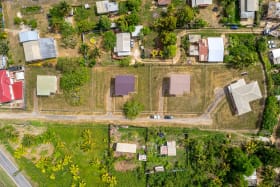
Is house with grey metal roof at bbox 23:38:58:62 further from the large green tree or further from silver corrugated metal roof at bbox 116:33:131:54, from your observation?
the large green tree

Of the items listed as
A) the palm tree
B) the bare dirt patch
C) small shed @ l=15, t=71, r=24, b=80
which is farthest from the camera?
the bare dirt patch

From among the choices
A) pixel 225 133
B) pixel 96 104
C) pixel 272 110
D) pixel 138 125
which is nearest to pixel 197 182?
pixel 225 133

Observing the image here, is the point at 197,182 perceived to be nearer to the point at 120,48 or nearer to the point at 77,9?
the point at 120,48

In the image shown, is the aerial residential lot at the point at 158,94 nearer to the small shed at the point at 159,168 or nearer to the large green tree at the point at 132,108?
the large green tree at the point at 132,108

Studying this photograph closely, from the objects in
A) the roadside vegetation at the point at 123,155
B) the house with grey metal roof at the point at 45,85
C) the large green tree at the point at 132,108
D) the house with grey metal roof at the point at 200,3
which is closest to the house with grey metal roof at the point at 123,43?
the large green tree at the point at 132,108

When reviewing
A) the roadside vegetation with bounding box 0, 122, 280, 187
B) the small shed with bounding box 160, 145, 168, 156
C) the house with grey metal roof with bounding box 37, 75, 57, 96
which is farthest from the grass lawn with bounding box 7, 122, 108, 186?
the small shed with bounding box 160, 145, 168, 156

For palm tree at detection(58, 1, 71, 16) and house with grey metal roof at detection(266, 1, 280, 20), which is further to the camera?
palm tree at detection(58, 1, 71, 16)
